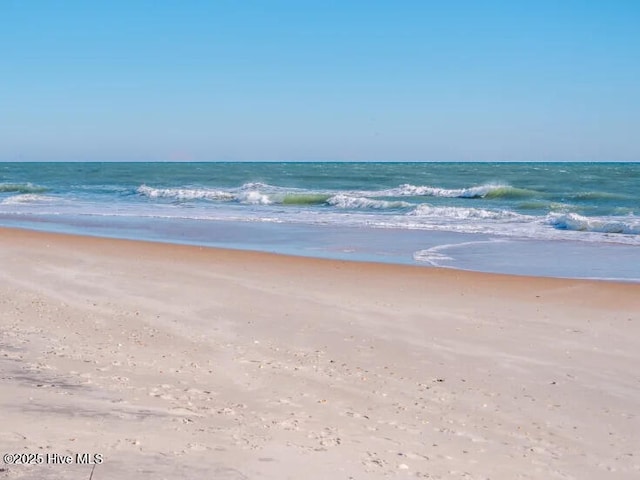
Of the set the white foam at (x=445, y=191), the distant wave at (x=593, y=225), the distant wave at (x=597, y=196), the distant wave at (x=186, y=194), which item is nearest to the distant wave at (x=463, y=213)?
the distant wave at (x=593, y=225)

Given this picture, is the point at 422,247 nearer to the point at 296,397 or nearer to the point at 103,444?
the point at 296,397

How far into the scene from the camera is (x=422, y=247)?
15766mm

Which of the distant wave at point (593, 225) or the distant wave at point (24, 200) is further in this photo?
the distant wave at point (24, 200)

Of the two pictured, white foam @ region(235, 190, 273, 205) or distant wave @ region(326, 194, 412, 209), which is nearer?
distant wave @ region(326, 194, 412, 209)

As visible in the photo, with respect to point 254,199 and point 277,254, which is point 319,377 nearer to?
point 277,254

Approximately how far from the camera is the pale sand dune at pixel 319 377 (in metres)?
4.25

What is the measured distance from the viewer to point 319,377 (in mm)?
5973

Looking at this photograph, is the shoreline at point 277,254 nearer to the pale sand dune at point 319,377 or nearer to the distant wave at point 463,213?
the pale sand dune at point 319,377

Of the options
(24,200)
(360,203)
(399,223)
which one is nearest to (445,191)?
(360,203)

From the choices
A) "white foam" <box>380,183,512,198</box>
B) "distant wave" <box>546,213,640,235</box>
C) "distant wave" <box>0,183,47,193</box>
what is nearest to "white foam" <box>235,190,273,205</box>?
"white foam" <box>380,183,512,198</box>

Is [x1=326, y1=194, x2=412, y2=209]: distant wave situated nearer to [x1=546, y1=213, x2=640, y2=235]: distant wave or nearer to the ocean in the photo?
the ocean

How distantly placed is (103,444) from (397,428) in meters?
1.82

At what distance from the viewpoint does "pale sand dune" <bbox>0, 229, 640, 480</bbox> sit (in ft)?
13.9

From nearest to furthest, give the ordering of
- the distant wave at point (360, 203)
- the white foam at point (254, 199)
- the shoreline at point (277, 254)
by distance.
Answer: the shoreline at point (277, 254) → the distant wave at point (360, 203) → the white foam at point (254, 199)
